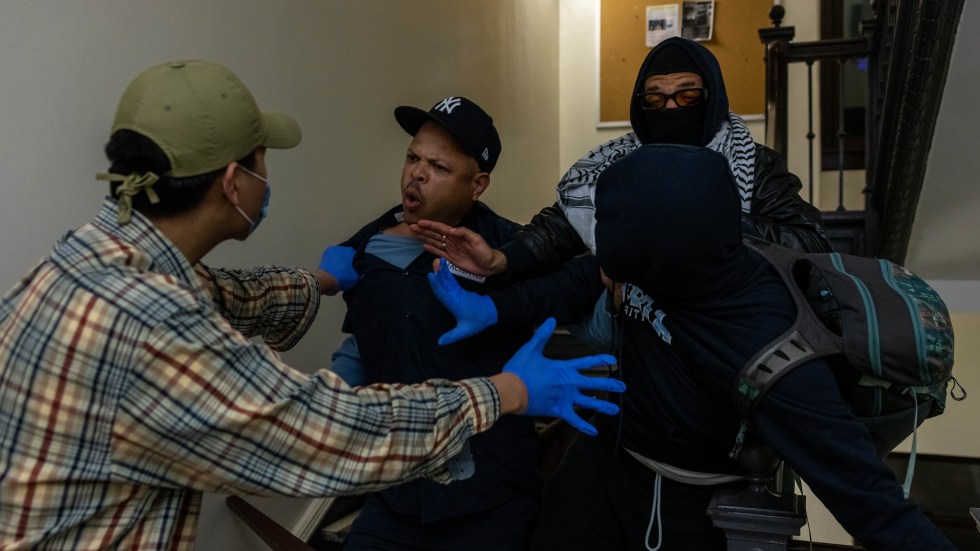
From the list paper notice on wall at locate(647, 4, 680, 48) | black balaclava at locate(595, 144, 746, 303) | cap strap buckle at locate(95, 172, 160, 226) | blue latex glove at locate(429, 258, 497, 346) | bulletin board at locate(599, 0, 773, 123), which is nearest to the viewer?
cap strap buckle at locate(95, 172, 160, 226)

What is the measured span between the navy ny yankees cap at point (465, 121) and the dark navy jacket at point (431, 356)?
0.81ft

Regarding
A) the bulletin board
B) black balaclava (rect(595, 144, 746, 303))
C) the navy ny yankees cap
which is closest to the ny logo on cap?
the navy ny yankees cap

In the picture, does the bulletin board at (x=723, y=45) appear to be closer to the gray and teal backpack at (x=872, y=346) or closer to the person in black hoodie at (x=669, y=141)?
the person in black hoodie at (x=669, y=141)

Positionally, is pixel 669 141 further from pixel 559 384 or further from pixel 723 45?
pixel 723 45

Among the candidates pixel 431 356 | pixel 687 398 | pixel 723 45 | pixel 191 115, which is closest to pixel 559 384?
pixel 687 398

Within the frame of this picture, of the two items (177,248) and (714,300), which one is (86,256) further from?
(714,300)

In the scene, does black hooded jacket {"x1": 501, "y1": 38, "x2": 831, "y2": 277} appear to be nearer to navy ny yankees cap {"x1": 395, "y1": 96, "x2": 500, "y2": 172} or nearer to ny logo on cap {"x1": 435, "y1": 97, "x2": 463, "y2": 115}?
navy ny yankees cap {"x1": 395, "y1": 96, "x2": 500, "y2": 172}

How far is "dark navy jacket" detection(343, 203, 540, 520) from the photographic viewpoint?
154cm

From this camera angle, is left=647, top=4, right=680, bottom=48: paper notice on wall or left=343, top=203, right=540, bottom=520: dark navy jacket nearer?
left=343, top=203, right=540, bottom=520: dark navy jacket

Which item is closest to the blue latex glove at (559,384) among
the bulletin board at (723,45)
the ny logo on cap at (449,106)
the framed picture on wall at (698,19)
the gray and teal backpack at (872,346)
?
the gray and teal backpack at (872,346)

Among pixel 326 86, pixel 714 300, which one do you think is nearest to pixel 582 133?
pixel 326 86

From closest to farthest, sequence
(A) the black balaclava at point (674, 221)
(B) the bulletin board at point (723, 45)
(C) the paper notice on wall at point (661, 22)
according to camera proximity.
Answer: (A) the black balaclava at point (674, 221) < (B) the bulletin board at point (723, 45) < (C) the paper notice on wall at point (661, 22)

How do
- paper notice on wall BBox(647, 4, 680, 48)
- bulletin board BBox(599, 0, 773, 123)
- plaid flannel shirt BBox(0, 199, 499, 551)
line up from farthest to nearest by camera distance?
paper notice on wall BBox(647, 4, 680, 48), bulletin board BBox(599, 0, 773, 123), plaid flannel shirt BBox(0, 199, 499, 551)

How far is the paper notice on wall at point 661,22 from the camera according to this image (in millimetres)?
→ 5133
